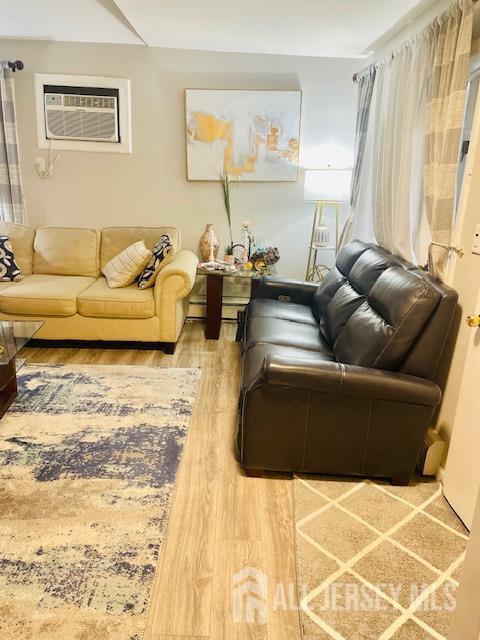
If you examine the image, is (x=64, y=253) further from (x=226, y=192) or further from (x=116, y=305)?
(x=226, y=192)

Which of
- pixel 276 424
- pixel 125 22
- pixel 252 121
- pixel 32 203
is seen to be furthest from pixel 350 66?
pixel 276 424

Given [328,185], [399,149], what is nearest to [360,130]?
[328,185]

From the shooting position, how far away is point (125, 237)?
4.16m

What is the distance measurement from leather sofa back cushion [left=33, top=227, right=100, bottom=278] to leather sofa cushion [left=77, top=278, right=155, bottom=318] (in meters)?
0.60

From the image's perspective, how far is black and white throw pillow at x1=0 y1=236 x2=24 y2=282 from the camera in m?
3.86

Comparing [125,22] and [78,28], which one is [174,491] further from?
[78,28]

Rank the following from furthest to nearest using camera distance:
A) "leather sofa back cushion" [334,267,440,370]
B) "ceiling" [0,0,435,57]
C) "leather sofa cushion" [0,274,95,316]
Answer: "leather sofa cushion" [0,274,95,316]
"ceiling" [0,0,435,57]
"leather sofa back cushion" [334,267,440,370]

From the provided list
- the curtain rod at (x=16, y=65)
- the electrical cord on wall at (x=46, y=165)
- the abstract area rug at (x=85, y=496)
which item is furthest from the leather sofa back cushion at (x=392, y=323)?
the curtain rod at (x=16, y=65)

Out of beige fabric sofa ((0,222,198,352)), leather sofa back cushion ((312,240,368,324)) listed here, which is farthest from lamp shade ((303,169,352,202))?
beige fabric sofa ((0,222,198,352))

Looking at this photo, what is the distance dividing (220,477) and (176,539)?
1.45 ft

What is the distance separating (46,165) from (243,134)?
179 centimetres

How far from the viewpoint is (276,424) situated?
2.14 m

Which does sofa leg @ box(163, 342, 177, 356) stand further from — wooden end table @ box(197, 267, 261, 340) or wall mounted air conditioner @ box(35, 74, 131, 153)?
wall mounted air conditioner @ box(35, 74, 131, 153)

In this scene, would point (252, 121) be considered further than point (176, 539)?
Yes
